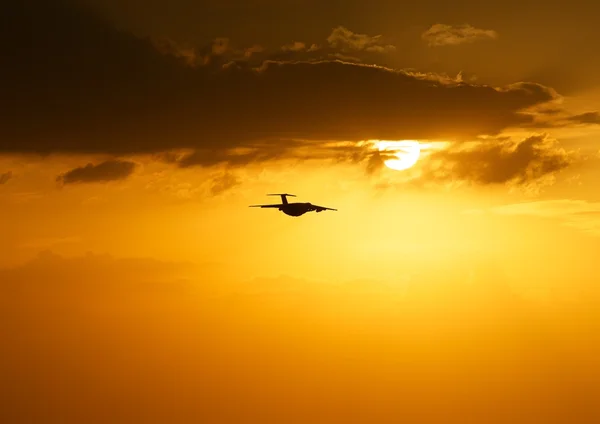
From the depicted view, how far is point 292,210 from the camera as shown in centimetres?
15900
